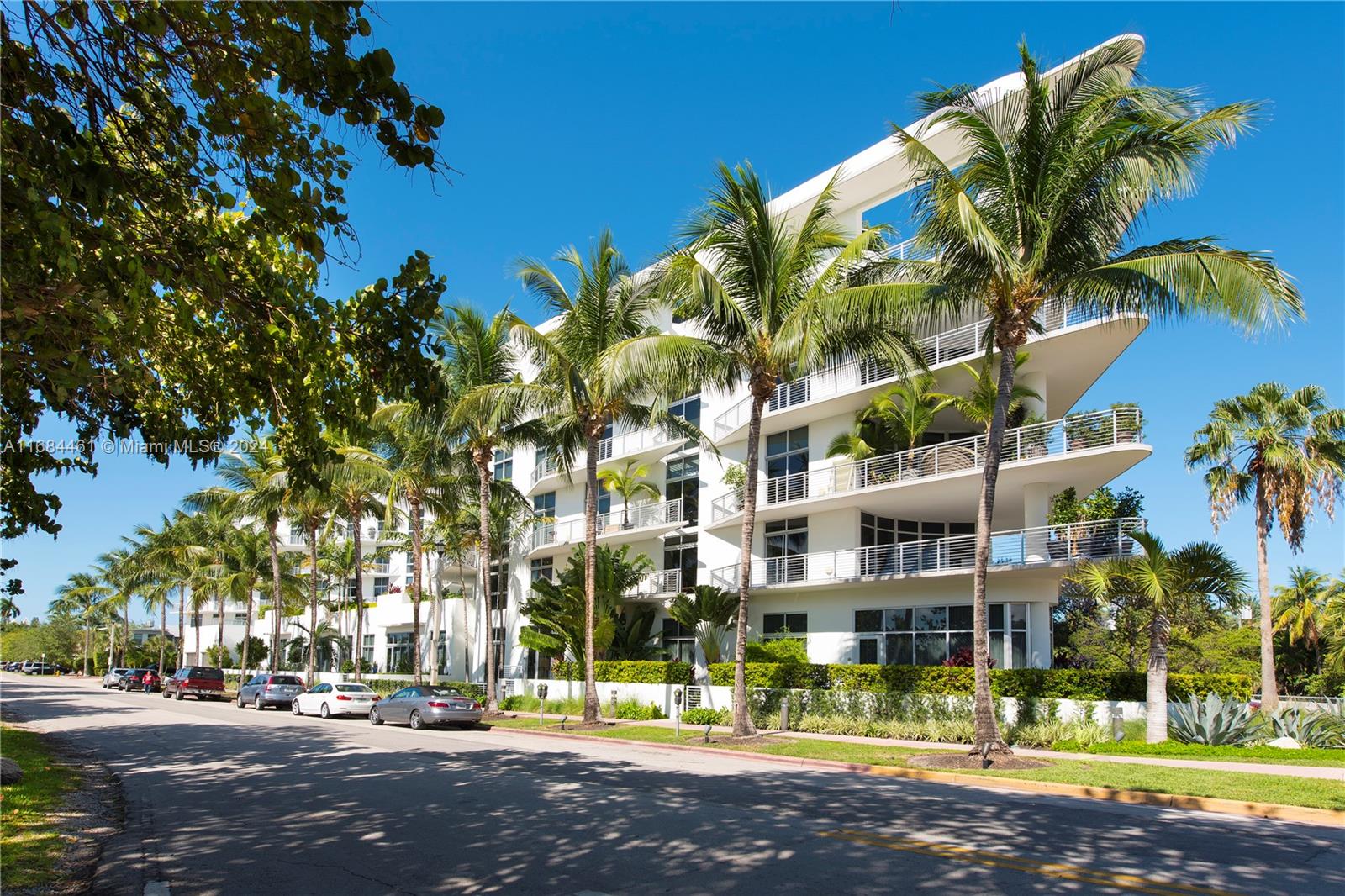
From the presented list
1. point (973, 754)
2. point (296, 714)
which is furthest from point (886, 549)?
point (296, 714)

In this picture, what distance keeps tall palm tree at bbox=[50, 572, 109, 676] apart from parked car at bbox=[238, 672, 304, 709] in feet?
208

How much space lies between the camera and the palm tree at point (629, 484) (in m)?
40.3

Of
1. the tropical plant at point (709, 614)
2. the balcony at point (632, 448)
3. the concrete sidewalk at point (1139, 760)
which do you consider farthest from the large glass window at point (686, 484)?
the concrete sidewalk at point (1139, 760)

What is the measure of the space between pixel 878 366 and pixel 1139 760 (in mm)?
14070

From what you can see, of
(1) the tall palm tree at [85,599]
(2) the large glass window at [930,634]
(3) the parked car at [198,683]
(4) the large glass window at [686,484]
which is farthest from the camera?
(1) the tall palm tree at [85,599]

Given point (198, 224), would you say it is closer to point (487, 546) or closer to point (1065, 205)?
point (1065, 205)

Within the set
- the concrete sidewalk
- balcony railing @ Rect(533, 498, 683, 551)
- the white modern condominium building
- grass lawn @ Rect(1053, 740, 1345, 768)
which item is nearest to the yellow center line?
the concrete sidewalk

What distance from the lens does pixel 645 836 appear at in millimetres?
9781

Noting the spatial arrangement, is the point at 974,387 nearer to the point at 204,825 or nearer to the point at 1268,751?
the point at 1268,751

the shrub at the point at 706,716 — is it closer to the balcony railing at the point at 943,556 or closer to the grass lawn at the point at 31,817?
the balcony railing at the point at 943,556

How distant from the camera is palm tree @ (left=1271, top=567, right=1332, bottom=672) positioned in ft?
151

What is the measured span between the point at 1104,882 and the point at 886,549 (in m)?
22.3

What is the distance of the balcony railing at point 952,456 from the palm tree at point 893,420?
564 millimetres

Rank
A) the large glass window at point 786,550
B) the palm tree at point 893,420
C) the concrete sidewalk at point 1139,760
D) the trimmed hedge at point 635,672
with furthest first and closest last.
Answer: the large glass window at point 786,550
the trimmed hedge at point 635,672
the palm tree at point 893,420
the concrete sidewalk at point 1139,760
